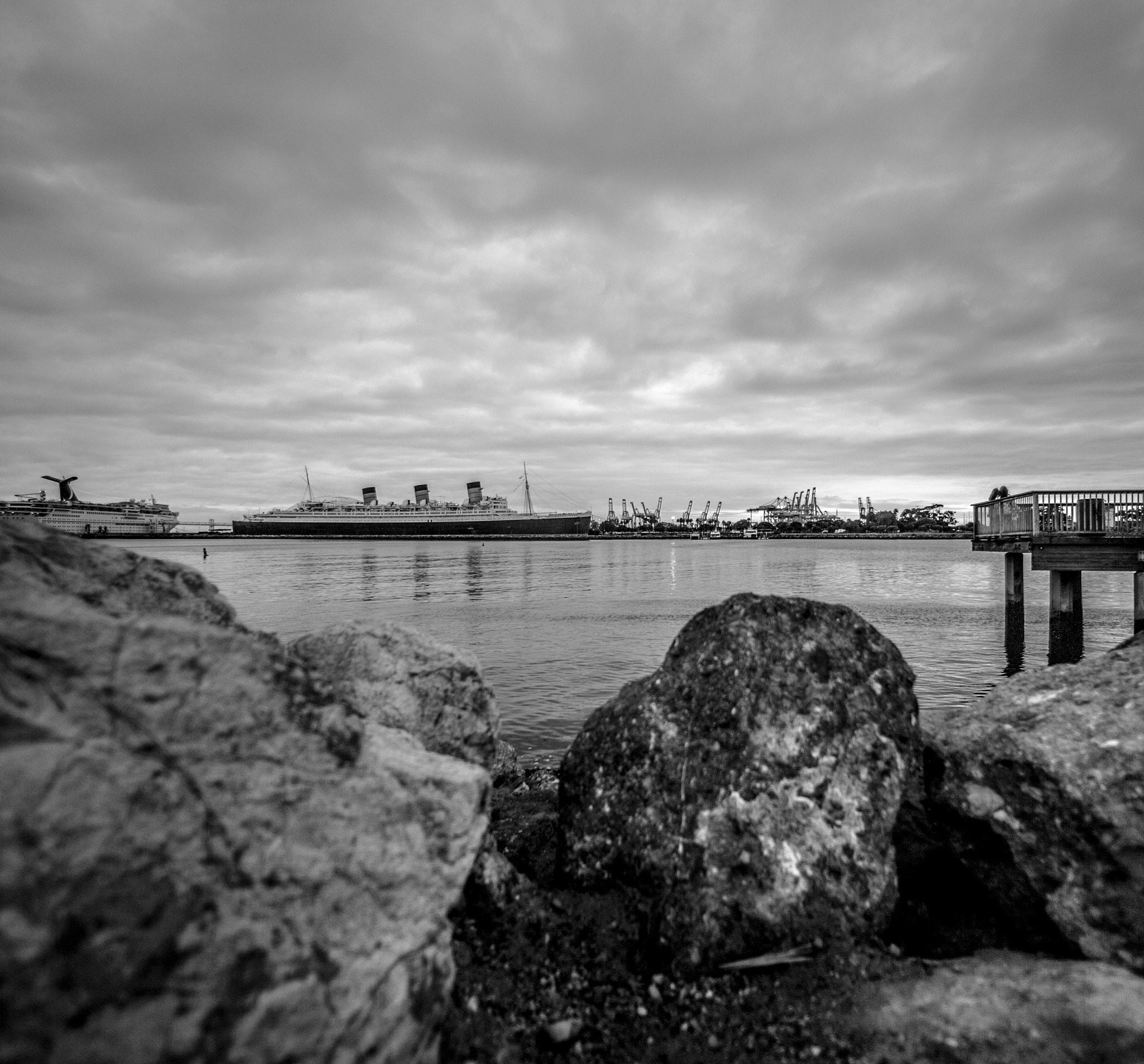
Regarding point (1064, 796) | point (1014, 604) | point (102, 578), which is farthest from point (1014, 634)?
point (102, 578)

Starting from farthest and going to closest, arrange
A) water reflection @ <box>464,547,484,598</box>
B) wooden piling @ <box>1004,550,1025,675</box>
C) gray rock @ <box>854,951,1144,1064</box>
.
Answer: water reflection @ <box>464,547,484,598</box> < wooden piling @ <box>1004,550,1025,675</box> < gray rock @ <box>854,951,1144,1064</box>

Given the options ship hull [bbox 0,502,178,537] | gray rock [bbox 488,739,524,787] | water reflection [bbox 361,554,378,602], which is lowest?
water reflection [bbox 361,554,378,602]

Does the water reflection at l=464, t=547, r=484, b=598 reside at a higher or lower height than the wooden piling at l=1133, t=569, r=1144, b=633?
lower

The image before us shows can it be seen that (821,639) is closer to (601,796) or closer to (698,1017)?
(601,796)

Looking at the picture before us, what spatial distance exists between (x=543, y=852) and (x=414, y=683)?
6.31ft

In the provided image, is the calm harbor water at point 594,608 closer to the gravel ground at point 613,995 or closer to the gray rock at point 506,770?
the gray rock at point 506,770

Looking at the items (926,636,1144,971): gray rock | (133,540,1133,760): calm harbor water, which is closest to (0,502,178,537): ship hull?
(133,540,1133,760): calm harbor water

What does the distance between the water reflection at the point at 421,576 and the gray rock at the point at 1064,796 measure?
3841 centimetres

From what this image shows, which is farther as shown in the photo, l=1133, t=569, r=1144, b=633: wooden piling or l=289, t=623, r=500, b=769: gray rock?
l=1133, t=569, r=1144, b=633: wooden piling

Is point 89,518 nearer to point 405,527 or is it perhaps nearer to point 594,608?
point 405,527

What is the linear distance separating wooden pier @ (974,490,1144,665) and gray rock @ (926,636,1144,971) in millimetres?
19957

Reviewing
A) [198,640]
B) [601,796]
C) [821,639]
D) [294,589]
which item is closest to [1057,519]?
[821,639]

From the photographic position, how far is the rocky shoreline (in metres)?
2.58

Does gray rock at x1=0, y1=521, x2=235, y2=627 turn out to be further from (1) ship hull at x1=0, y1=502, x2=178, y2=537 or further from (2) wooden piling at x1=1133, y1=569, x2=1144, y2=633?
(1) ship hull at x1=0, y1=502, x2=178, y2=537
